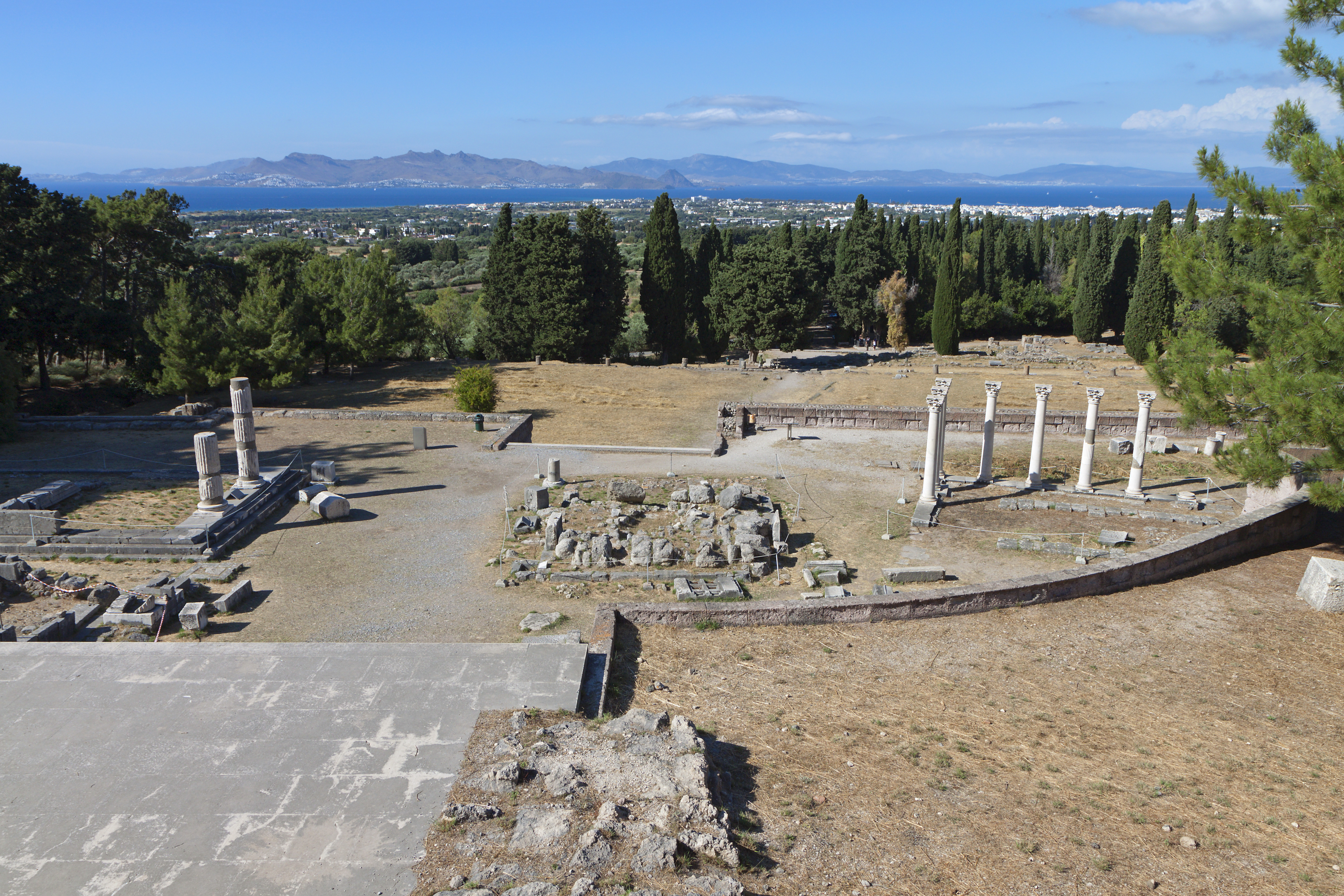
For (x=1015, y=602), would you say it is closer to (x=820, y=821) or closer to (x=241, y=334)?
(x=820, y=821)

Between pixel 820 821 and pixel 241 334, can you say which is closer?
pixel 820 821

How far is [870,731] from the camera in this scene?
10391 millimetres

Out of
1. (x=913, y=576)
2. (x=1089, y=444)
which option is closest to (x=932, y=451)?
(x=1089, y=444)

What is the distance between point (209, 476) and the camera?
18.6 m

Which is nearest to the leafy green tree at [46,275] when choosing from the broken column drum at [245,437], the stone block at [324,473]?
the broken column drum at [245,437]

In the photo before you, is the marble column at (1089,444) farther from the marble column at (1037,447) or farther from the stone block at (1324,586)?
the stone block at (1324,586)

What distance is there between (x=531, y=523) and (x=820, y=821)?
1066 centimetres

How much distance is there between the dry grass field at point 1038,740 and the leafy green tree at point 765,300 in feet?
100

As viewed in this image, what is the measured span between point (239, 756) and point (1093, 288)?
183 feet

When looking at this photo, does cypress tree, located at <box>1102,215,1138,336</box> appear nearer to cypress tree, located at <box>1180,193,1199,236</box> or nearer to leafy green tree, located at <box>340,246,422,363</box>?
cypress tree, located at <box>1180,193,1199,236</box>

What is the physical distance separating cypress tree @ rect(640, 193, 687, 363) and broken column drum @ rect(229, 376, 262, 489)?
97.5 feet

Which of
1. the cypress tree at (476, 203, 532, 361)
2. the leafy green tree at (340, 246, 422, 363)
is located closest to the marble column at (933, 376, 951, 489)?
the leafy green tree at (340, 246, 422, 363)

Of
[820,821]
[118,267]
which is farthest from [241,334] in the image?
[820,821]

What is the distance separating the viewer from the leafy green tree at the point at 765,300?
44.0m
